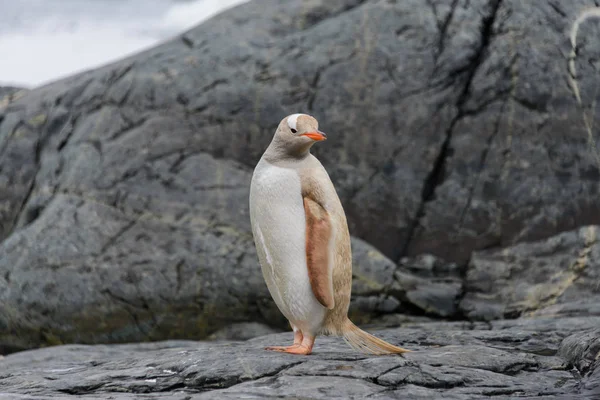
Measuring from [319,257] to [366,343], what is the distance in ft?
1.71

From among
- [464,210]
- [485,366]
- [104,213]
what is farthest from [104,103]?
[485,366]

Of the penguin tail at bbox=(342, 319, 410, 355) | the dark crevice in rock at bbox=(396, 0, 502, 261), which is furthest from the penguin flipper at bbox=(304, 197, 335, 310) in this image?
the dark crevice in rock at bbox=(396, 0, 502, 261)

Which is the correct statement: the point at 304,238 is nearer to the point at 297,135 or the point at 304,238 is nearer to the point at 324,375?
the point at 297,135

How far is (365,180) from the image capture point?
7074mm

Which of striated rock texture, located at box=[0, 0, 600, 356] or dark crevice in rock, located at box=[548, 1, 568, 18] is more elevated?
dark crevice in rock, located at box=[548, 1, 568, 18]

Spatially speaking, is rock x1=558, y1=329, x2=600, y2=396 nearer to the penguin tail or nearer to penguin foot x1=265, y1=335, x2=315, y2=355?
the penguin tail

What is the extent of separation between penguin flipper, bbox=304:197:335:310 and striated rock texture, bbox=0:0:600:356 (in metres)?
2.77

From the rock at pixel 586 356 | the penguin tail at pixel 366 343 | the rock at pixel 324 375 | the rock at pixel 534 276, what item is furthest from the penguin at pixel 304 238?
the rock at pixel 534 276

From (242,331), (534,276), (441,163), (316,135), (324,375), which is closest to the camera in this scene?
(324,375)

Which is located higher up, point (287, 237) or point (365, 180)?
point (365, 180)

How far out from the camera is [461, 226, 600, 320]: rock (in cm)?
658

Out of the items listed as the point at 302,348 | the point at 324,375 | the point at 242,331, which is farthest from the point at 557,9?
the point at 324,375

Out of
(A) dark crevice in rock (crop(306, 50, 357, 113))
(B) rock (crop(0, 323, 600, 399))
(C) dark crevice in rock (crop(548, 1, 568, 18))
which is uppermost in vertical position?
(C) dark crevice in rock (crop(548, 1, 568, 18))

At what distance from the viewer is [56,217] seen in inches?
293
